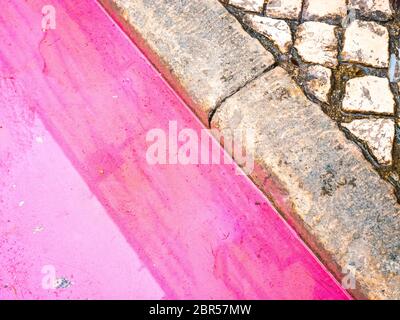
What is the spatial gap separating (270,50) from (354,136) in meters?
0.65

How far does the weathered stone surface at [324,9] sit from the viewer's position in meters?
2.75

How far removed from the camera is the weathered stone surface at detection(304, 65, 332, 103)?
99.4 inches

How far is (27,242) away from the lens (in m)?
2.23

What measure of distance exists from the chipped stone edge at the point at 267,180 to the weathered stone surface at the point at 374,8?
2.21 feet

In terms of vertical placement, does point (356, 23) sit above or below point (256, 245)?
above

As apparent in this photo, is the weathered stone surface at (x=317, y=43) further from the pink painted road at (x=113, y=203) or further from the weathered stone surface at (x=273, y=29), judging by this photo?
the pink painted road at (x=113, y=203)

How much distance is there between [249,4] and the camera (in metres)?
2.80
